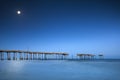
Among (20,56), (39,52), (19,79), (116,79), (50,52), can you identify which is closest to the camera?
(19,79)

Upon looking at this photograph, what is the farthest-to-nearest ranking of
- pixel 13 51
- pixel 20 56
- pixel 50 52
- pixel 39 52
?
pixel 50 52, pixel 39 52, pixel 20 56, pixel 13 51

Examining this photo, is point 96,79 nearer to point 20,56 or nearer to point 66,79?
point 66,79

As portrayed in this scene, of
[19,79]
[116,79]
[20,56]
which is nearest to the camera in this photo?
[19,79]

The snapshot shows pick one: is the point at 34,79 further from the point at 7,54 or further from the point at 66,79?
the point at 7,54

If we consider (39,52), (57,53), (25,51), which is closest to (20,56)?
(25,51)

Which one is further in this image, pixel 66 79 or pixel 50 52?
pixel 50 52

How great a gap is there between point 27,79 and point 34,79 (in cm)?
68

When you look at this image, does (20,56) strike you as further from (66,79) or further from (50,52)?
(66,79)

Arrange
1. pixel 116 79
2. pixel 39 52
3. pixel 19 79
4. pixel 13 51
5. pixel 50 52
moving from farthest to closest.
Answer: pixel 50 52
pixel 39 52
pixel 13 51
pixel 116 79
pixel 19 79

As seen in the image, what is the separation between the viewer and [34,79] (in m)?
15.5

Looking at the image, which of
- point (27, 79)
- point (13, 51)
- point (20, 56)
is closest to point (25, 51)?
point (20, 56)

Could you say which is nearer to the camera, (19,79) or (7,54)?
(19,79)

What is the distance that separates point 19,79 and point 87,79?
6.79 meters

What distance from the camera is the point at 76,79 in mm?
15984
